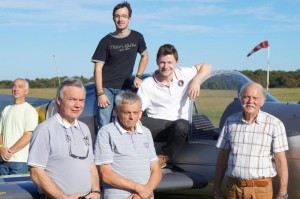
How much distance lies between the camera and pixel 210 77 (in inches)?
276

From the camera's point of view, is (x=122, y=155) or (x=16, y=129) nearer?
(x=122, y=155)

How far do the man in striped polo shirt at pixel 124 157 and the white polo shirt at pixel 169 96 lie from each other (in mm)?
1562

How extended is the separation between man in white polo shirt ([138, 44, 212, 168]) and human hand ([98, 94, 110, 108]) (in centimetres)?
45

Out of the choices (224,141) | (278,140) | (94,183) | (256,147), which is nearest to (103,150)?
(94,183)

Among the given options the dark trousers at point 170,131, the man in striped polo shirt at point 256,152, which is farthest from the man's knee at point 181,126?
the man in striped polo shirt at point 256,152

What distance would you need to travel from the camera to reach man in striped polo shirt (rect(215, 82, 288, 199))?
489cm

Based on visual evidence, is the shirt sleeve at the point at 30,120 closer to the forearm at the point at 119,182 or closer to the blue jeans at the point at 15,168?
the blue jeans at the point at 15,168

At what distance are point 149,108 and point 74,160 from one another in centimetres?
227

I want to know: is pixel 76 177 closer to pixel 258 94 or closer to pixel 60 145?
pixel 60 145

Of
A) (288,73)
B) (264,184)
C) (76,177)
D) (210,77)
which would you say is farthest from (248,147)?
(288,73)

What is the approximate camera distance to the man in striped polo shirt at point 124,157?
15.0 feet

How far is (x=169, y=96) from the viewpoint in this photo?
622 cm

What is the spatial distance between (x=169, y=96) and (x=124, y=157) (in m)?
1.74

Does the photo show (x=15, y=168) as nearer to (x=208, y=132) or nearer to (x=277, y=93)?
(x=208, y=132)
